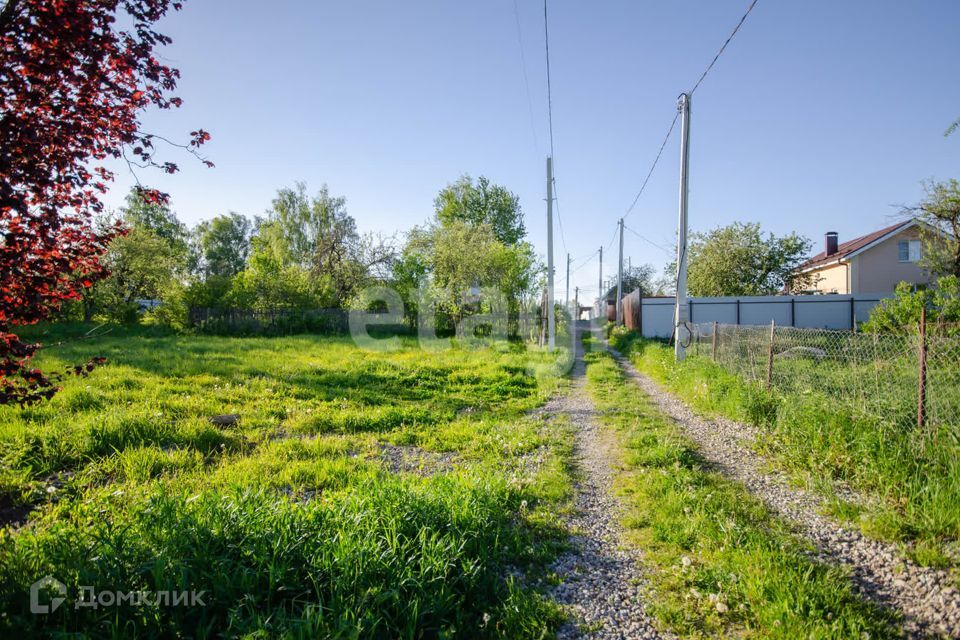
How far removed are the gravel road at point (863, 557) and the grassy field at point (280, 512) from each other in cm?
192

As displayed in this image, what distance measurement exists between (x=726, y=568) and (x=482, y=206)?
141ft

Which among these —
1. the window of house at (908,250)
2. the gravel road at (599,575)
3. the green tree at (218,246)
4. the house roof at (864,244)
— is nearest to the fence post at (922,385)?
the gravel road at (599,575)

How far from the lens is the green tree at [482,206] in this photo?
138ft

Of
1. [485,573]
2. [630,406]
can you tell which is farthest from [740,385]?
[485,573]

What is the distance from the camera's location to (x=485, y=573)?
2.82 m

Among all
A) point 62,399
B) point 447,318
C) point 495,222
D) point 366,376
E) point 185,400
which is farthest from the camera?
point 495,222

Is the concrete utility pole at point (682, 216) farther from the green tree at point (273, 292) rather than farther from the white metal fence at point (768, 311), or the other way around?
the green tree at point (273, 292)

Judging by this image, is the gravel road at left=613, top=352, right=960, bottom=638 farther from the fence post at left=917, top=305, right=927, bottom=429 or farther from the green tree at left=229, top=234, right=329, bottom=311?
the green tree at left=229, top=234, right=329, bottom=311

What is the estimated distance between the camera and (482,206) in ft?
143

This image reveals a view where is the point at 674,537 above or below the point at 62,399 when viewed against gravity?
below

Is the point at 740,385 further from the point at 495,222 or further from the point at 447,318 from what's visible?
the point at 495,222

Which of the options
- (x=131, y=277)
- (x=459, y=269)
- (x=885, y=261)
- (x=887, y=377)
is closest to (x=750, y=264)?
(x=885, y=261)

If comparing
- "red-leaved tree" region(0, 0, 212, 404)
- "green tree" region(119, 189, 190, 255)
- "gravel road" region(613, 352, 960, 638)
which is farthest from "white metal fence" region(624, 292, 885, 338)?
"green tree" region(119, 189, 190, 255)

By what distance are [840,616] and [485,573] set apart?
199 centimetres
